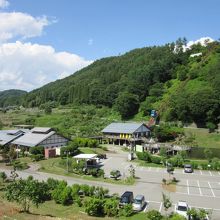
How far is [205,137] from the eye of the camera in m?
82.1

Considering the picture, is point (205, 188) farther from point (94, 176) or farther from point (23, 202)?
point (23, 202)

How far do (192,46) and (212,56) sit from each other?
2853 cm

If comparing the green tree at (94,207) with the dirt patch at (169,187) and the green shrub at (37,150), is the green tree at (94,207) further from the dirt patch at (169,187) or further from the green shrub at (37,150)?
the green shrub at (37,150)

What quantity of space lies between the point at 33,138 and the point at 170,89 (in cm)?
6173

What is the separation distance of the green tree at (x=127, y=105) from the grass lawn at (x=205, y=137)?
938 inches

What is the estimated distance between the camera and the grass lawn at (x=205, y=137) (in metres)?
77.5

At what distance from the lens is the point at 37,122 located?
11156cm

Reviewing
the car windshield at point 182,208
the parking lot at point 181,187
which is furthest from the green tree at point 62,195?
the car windshield at point 182,208

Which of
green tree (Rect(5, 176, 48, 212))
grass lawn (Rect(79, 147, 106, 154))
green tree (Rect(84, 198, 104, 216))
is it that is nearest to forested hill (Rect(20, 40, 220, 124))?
grass lawn (Rect(79, 147, 106, 154))

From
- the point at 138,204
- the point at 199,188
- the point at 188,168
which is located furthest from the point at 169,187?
the point at 138,204

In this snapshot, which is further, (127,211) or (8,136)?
(8,136)

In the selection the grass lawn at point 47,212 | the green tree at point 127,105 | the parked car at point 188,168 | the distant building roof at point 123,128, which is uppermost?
the green tree at point 127,105

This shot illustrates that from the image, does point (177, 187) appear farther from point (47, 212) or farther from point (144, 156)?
point (47, 212)

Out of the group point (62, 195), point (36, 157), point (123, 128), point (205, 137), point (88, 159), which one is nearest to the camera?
point (62, 195)
